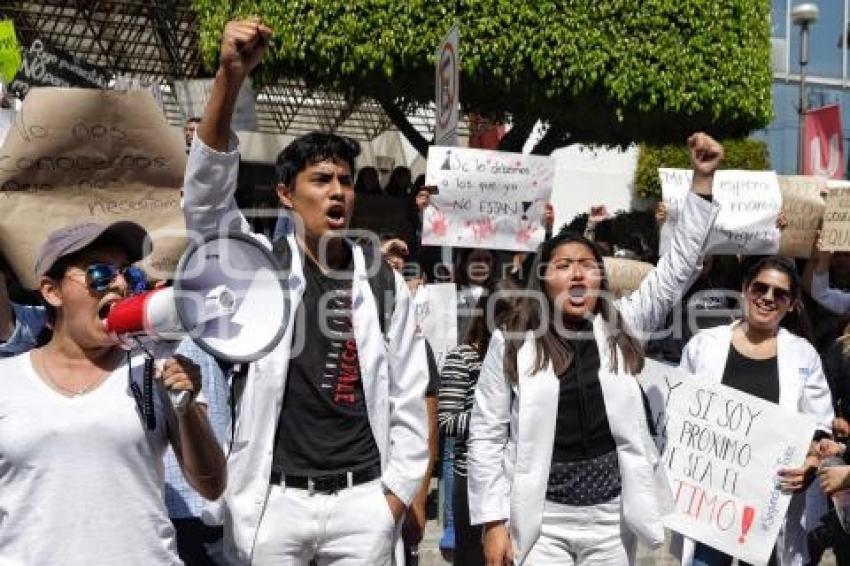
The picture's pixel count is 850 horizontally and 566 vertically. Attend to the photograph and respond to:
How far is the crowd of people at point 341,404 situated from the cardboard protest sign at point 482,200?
1.75m

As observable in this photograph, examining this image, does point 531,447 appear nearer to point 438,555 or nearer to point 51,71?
point 438,555

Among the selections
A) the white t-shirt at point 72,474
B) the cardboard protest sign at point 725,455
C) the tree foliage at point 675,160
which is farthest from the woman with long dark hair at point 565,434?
the tree foliage at point 675,160

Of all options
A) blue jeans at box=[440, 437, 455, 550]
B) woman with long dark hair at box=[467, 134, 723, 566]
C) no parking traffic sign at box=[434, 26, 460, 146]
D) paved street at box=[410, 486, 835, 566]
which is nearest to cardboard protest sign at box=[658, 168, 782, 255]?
no parking traffic sign at box=[434, 26, 460, 146]

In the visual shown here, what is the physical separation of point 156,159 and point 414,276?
2.65 meters

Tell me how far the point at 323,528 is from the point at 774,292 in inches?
92.8

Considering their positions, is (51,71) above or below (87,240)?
above

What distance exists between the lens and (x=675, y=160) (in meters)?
19.9

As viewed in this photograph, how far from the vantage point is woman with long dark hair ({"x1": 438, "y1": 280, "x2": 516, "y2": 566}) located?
4598 mm

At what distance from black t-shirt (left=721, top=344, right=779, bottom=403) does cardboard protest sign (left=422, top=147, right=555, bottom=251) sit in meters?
2.05

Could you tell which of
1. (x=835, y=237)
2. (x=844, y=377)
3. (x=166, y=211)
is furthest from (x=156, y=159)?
(x=835, y=237)

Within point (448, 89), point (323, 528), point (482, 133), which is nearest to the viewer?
point (323, 528)

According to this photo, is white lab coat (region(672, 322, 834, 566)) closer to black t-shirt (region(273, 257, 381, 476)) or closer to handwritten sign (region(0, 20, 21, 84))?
black t-shirt (region(273, 257, 381, 476))

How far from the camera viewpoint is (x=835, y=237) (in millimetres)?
6789

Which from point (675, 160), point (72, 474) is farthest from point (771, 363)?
point (675, 160)
